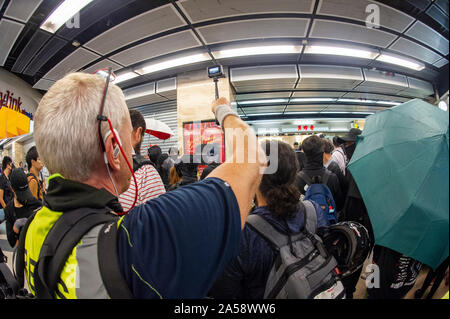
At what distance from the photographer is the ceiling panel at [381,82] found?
0.48 m

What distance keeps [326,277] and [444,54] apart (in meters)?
0.71

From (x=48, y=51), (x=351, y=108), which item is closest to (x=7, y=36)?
(x=48, y=51)

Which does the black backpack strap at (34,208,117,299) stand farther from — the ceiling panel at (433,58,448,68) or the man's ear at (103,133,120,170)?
the ceiling panel at (433,58,448,68)

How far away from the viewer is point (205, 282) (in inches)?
14.6

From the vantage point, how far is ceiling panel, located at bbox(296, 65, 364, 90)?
596mm

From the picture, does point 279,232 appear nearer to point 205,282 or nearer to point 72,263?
point 205,282

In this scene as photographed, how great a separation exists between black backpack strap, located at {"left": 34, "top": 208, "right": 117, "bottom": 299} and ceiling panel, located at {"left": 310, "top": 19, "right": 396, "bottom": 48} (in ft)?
2.65

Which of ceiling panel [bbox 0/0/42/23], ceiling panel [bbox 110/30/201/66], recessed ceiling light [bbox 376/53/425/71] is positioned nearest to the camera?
recessed ceiling light [bbox 376/53/425/71]

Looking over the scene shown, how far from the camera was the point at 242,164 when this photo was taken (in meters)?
0.47

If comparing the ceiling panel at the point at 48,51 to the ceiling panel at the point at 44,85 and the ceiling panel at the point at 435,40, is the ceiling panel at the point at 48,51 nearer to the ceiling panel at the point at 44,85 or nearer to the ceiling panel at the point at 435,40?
the ceiling panel at the point at 44,85

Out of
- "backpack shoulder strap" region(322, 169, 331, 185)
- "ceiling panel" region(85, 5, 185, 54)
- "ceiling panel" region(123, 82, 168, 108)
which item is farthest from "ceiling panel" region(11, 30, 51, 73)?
"backpack shoulder strap" region(322, 169, 331, 185)

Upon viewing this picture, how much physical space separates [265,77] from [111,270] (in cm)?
148

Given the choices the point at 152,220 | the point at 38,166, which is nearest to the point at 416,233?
the point at 152,220

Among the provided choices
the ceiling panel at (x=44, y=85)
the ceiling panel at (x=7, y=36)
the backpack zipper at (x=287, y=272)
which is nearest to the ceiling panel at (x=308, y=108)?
the backpack zipper at (x=287, y=272)
